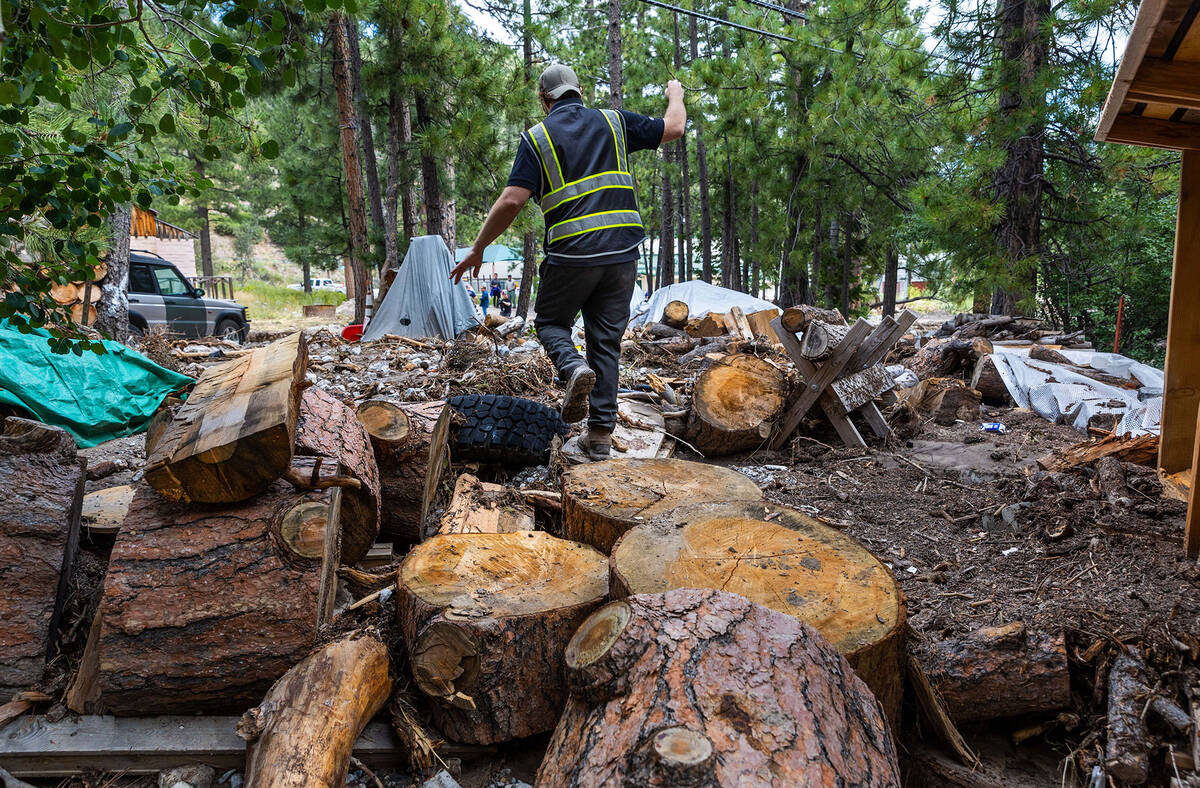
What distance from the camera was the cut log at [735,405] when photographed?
4.85 meters

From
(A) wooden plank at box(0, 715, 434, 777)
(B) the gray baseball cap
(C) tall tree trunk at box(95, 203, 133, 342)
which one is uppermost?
(B) the gray baseball cap

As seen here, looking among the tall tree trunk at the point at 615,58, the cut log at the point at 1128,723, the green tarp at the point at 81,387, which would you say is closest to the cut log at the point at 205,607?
the cut log at the point at 1128,723

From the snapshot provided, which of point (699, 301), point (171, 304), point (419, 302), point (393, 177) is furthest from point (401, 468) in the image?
point (393, 177)

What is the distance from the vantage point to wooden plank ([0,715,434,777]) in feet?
6.09

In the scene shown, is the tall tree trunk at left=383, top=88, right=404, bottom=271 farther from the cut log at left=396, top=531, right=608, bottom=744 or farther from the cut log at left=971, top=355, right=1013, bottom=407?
the cut log at left=396, top=531, right=608, bottom=744

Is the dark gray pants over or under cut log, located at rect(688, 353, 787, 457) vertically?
over

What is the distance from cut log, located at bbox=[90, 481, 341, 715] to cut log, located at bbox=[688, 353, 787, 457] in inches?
127

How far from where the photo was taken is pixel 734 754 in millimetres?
1187

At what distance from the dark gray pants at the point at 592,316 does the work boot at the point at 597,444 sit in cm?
4

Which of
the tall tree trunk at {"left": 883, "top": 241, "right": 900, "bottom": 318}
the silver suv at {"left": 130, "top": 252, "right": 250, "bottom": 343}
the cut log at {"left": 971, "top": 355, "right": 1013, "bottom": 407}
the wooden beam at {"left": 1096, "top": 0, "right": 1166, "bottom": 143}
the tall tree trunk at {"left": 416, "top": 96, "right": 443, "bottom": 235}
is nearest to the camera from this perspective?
the wooden beam at {"left": 1096, "top": 0, "right": 1166, "bottom": 143}

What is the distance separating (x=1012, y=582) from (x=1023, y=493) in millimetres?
1113

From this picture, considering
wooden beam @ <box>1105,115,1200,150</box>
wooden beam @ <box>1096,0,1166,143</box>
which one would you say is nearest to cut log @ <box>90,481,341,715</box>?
wooden beam @ <box>1096,0,1166,143</box>

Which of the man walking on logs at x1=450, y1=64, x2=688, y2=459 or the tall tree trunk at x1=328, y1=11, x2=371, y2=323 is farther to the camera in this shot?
the tall tree trunk at x1=328, y1=11, x2=371, y2=323

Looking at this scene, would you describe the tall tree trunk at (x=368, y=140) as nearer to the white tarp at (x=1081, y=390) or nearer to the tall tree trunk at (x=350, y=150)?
the tall tree trunk at (x=350, y=150)
